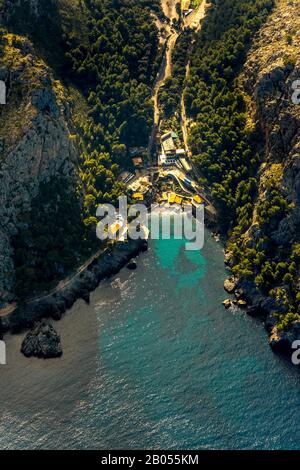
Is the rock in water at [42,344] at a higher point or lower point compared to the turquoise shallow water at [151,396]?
higher

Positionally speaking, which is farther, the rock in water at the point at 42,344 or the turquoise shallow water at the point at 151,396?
the rock in water at the point at 42,344

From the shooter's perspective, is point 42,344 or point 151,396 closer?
point 151,396

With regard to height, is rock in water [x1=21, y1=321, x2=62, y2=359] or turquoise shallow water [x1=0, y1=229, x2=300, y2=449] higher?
rock in water [x1=21, y1=321, x2=62, y2=359]

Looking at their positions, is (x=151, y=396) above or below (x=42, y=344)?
below

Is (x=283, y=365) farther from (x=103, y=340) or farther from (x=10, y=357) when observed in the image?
(x=10, y=357)

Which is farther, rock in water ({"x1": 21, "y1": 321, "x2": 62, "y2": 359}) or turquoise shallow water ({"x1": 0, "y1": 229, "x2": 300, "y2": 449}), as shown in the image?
rock in water ({"x1": 21, "y1": 321, "x2": 62, "y2": 359})

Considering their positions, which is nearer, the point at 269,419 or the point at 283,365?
the point at 269,419
